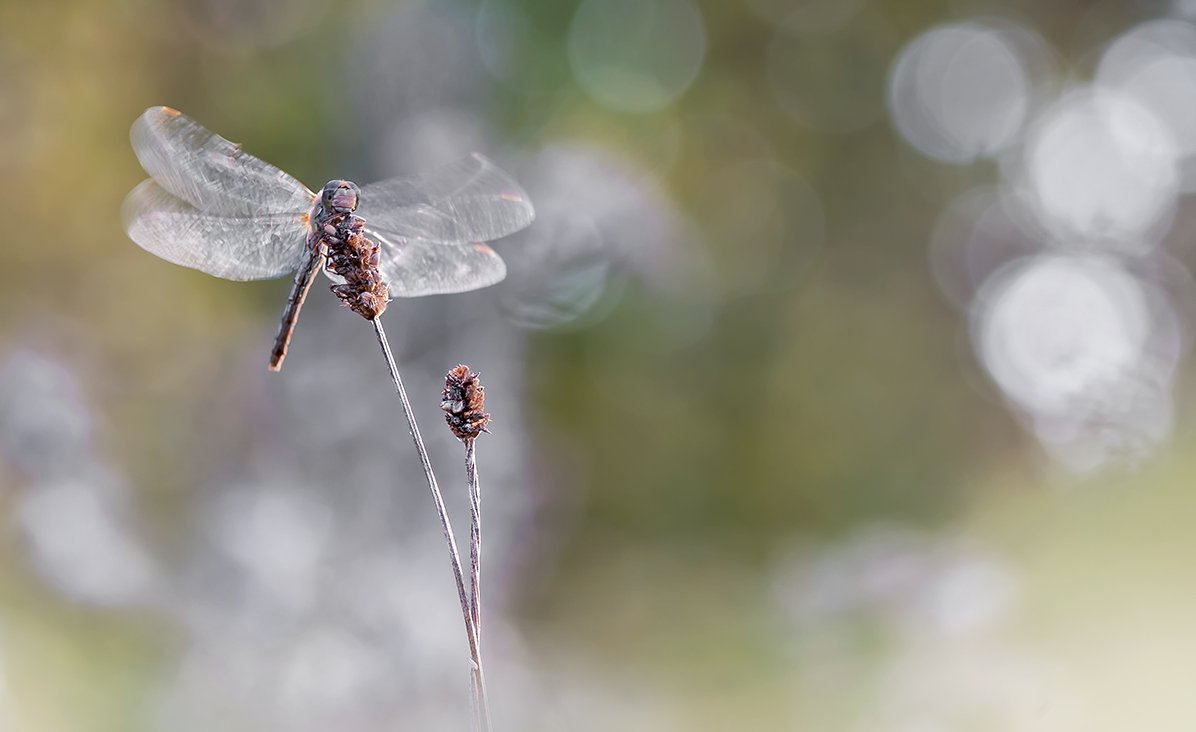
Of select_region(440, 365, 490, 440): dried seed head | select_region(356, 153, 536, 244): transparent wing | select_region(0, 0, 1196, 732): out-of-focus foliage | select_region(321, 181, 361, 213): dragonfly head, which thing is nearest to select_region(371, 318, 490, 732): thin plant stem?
select_region(440, 365, 490, 440): dried seed head

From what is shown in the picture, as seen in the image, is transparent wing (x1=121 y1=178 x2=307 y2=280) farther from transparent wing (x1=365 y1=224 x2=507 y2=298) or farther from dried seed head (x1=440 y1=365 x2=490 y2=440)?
dried seed head (x1=440 y1=365 x2=490 y2=440)

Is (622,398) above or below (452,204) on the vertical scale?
above

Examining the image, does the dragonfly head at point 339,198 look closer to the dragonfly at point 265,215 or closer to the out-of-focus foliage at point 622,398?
the dragonfly at point 265,215

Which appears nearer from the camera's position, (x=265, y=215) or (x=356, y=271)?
(x=356, y=271)

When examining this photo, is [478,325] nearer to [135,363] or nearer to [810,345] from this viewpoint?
[135,363]

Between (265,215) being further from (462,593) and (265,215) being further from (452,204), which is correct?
(462,593)

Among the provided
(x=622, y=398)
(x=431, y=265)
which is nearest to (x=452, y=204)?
(x=431, y=265)

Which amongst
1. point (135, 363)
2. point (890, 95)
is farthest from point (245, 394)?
point (890, 95)
